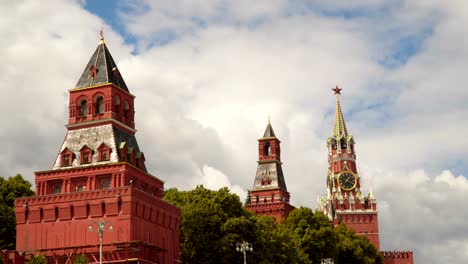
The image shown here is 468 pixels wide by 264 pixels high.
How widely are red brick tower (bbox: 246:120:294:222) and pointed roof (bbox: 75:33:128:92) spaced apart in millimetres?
52674

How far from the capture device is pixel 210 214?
91812 millimetres

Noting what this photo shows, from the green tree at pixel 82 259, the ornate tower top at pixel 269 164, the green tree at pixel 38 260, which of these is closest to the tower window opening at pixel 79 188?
the green tree at pixel 82 259

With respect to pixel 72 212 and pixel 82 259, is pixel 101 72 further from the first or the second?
pixel 82 259

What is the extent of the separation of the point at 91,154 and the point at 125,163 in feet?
15.0

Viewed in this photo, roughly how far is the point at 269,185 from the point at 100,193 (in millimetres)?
60985

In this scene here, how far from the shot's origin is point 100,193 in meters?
78.2

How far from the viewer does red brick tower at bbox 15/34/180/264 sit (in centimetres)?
7694

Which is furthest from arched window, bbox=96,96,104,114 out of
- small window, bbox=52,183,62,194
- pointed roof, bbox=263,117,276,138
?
pointed roof, bbox=263,117,276,138

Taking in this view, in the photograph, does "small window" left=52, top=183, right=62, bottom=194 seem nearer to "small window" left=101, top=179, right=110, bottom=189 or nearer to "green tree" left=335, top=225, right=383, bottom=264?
"small window" left=101, top=179, right=110, bottom=189

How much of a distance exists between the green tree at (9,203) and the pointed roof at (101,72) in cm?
1585

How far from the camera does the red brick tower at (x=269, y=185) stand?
135 meters

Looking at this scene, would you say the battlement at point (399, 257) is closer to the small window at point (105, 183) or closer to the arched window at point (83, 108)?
the arched window at point (83, 108)

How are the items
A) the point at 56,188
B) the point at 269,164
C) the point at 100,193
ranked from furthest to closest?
the point at 269,164 < the point at 56,188 < the point at 100,193

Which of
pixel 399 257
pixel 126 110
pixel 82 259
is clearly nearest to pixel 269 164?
pixel 126 110
